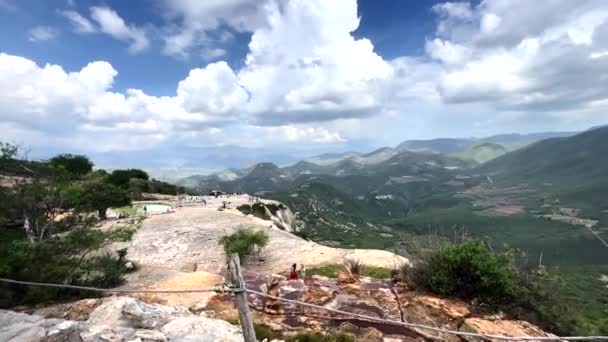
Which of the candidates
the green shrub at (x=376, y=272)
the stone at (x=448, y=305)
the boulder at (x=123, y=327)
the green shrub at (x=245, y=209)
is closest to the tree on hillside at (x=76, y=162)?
the green shrub at (x=245, y=209)

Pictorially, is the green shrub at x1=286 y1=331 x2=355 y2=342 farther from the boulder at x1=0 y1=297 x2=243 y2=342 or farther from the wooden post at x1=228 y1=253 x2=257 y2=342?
the wooden post at x1=228 y1=253 x2=257 y2=342

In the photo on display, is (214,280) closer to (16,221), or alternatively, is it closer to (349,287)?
(349,287)

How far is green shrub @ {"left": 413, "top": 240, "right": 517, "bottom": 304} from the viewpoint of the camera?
39.5 ft

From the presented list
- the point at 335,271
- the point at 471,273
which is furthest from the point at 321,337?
the point at 335,271

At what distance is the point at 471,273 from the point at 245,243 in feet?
45.7

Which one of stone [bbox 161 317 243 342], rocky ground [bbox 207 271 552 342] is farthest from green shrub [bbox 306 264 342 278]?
stone [bbox 161 317 243 342]

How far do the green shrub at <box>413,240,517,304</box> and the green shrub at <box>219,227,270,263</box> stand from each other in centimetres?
1205

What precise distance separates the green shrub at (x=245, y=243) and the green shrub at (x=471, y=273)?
12051 millimetres

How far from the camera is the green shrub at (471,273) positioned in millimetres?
12055

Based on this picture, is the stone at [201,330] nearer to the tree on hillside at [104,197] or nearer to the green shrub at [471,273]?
the green shrub at [471,273]

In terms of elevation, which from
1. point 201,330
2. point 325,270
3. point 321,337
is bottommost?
point 325,270

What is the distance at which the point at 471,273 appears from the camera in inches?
490

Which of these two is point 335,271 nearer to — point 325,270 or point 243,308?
point 325,270

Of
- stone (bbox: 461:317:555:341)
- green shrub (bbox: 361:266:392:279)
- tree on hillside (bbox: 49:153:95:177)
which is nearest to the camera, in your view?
stone (bbox: 461:317:555:341)
